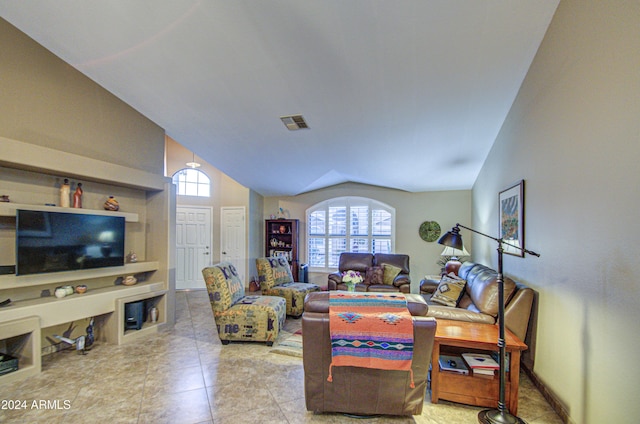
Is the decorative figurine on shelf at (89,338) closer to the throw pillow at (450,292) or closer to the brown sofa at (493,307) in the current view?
the brown sofa at (493,307)

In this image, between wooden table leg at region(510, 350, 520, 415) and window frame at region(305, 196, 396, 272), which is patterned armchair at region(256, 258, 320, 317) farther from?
wooden table leg at region(510, 350, 520, 415)

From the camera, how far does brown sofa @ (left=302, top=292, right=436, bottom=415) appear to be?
1943mm

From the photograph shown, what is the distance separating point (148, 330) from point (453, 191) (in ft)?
20.1

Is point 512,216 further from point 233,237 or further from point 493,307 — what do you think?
point 233,237

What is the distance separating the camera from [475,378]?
2.23m

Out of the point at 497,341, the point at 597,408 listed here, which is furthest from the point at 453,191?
the point at 597,408

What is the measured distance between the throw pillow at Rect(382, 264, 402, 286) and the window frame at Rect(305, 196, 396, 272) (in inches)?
49.5

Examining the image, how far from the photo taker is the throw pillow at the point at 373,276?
5410 millimetres

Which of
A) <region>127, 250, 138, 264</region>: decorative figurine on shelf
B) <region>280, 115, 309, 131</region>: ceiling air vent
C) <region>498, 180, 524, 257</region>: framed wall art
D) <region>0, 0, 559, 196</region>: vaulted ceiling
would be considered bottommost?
<region>127, 250, 138, 264</region>: decorative figurine on shelf

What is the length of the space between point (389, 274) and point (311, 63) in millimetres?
3959

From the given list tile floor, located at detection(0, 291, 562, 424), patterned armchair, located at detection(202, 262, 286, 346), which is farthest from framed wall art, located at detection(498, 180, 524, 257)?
patterned armchair, located at detection(202, 262, 286, 346)

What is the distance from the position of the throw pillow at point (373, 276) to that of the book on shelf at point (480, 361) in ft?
9.61

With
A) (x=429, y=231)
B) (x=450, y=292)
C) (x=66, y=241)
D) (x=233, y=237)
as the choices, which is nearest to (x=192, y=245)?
(x=233, y=237)

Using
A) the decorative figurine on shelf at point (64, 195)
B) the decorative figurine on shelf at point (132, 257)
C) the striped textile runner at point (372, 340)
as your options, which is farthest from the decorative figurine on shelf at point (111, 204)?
the striped textile runner at point (372, 340)
